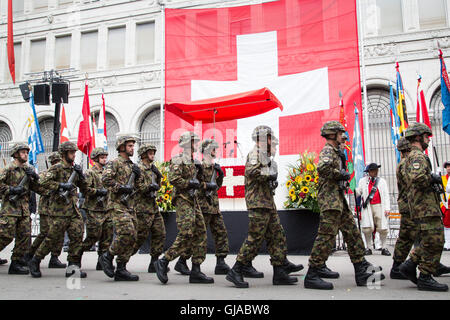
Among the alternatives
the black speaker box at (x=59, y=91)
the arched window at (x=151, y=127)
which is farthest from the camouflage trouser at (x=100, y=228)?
the arched window at (x=151, y=127)

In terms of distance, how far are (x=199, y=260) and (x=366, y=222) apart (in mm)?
4853

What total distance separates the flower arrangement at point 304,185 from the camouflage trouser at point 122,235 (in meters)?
3.98

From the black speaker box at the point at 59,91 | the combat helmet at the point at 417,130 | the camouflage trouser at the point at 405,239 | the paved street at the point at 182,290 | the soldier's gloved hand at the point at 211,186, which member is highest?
the black speaker box at the point at 59,91

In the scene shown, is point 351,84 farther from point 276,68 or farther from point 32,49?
point 32,49

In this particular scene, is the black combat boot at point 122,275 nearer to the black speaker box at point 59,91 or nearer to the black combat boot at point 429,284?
the black combat boot at point 429,284

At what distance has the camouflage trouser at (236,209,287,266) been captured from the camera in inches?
206

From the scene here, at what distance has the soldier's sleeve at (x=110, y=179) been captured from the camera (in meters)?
5.92

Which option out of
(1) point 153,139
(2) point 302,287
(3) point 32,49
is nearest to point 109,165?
(2) point 302,287

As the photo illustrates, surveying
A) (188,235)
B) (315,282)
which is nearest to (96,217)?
(188,235)

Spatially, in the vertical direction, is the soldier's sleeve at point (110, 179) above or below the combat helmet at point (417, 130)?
below

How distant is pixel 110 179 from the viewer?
19.5ft

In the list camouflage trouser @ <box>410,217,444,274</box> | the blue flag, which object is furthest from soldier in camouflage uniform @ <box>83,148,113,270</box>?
the blue flag

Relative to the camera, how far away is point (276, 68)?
10984 mm

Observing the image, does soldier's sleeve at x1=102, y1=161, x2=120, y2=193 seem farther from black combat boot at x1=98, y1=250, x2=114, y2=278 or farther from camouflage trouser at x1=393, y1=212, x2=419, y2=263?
camouflage trouser at x1=393, y1=212, x2=419, y2=263
